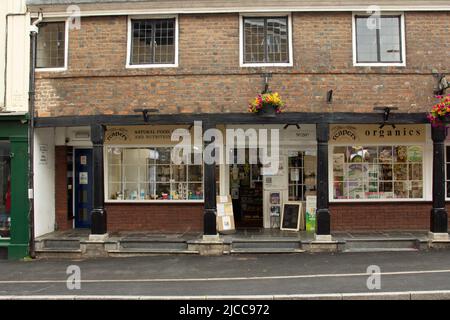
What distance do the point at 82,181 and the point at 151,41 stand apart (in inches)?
183

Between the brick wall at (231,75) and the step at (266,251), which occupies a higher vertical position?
the brick wall at (231,75)

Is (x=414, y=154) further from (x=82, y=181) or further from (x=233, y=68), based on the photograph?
(x=82, y=181)

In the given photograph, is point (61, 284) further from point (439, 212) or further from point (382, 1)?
point (382, 1)

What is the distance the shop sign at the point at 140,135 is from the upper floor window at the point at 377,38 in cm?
513

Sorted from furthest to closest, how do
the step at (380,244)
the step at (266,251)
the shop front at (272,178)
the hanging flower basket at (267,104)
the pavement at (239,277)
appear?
the shop front at (272,178)
the step at (380,244)
the step at (266,251)
the hanging flower basket at (267,104)
the pavement at (239,277)

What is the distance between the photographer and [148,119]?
1123 centimetres

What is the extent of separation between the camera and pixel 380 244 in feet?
36.7

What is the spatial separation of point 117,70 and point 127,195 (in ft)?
11.8

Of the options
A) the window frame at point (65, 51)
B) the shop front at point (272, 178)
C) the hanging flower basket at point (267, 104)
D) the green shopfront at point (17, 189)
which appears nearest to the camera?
the hanging flower basket at point (267, 104)

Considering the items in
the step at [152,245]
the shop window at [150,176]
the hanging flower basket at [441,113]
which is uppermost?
the hanging flower basket at [441,113]

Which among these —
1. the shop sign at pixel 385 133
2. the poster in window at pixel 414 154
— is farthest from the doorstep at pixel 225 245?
the shop sign at pixel 385 133

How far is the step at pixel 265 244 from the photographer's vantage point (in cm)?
1110

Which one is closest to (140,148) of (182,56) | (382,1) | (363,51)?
(182,56)

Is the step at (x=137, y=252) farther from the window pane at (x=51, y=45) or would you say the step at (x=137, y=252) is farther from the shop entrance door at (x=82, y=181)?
the window pane at (x=51, y=45)
